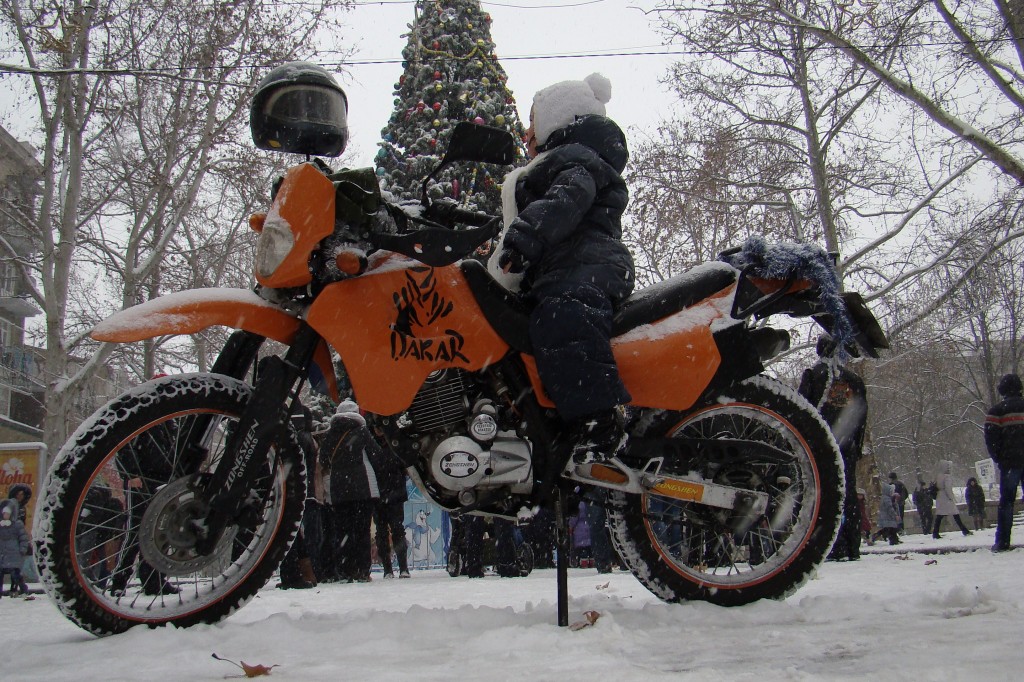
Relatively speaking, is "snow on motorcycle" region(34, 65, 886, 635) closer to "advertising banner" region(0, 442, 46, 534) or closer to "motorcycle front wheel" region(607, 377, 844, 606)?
"motorcycle front wheel" region(607, 377, 844, 606)

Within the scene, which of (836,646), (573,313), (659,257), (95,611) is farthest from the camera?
(659,257)

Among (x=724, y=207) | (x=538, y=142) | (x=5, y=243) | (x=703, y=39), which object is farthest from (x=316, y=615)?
(x=724, y=207)

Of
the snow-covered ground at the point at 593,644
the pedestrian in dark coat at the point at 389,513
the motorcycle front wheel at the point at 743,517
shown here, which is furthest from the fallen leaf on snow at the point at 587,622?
the pedestrian in dark coat at the point at 389,513

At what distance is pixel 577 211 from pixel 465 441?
3.12ft

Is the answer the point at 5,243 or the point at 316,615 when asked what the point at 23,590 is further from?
the point at 5,243

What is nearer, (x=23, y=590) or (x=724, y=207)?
(x=23, y=590)

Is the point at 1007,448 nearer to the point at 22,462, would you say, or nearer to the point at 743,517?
the point at 743,517

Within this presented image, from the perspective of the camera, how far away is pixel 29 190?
59.1 ft

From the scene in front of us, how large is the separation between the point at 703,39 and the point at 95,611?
14733mm

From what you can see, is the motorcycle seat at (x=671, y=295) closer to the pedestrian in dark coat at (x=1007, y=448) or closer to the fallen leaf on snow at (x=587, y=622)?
the fallen leaf on snow at (x=587, y=622)

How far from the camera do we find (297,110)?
10.5 ft

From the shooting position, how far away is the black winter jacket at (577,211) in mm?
2998

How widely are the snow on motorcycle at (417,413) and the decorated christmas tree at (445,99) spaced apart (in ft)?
38.2

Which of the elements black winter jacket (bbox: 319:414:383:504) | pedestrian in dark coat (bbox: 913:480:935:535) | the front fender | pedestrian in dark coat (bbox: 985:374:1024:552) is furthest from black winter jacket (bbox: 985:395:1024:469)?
pedestrian in dark coat (bbox: 913:480:935:535)
